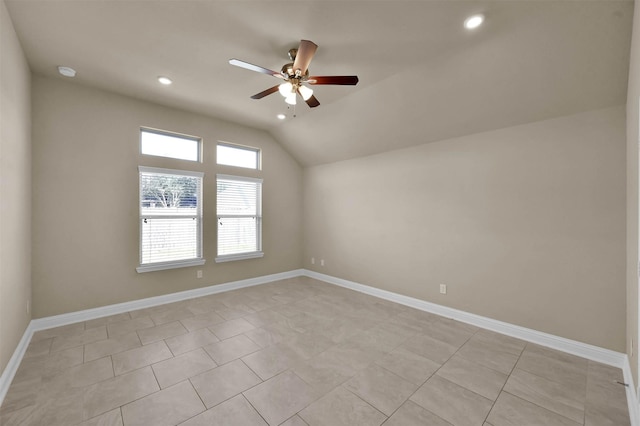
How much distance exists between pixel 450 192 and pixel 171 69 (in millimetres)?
3873

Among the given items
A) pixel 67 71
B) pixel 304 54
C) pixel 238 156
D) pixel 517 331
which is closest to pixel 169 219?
pixel 238 156

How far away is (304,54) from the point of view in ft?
7.57

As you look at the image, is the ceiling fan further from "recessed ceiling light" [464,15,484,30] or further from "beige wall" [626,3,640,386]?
"beige wall" [626,3,640,386]

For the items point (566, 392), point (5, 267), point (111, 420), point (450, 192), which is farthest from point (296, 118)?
point (566, 392)

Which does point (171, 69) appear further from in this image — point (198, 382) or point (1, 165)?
point (198, 382)

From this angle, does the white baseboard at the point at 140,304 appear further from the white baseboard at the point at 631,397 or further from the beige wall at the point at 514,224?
the white baseboard at the point at 631,397

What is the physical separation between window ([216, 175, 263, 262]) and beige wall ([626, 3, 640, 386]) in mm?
4841

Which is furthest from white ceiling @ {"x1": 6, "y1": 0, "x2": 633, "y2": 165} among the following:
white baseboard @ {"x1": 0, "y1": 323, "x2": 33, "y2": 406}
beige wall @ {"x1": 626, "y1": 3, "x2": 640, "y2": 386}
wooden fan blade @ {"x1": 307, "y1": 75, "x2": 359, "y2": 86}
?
white baseboard @ {"x1": 0, "y1": 323, "x2": 33, "y2": 406}

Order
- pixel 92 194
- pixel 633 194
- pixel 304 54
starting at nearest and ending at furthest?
1. pixel 633 194
2. pixel 304 54
3. pixel 92 194

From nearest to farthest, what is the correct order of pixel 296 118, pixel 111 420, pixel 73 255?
pixel 111 420, pixel 73 255, pixel 296 118

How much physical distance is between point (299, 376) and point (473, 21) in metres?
3.36

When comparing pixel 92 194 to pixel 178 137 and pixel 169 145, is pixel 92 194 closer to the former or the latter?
pixel 169 145

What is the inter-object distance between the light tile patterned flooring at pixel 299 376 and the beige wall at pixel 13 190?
455 mm

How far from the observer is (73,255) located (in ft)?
11.2
